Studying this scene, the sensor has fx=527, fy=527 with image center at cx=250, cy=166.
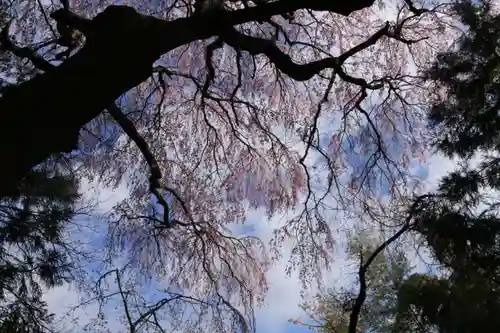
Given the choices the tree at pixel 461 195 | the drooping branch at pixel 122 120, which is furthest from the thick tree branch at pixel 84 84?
the tree at pixel 461 195

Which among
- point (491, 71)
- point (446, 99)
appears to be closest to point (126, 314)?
point (446, 99)

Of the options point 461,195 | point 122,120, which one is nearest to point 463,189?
point 461,195

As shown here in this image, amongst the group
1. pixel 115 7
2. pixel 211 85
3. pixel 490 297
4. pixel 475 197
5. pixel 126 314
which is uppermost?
pixel 211 85

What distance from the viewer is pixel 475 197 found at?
134 inches

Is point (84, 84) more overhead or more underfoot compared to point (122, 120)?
more underfoot

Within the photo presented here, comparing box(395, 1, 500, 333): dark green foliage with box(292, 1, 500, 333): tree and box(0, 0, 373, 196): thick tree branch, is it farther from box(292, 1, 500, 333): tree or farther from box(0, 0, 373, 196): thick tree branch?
box(0, 0, 373, 196): thick tree branch

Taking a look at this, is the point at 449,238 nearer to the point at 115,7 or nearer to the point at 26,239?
the point at 115,7

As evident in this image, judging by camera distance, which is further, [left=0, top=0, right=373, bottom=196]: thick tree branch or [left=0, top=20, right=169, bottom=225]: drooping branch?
[left=0, top=20, right=169, bottom=225]: drooping branch

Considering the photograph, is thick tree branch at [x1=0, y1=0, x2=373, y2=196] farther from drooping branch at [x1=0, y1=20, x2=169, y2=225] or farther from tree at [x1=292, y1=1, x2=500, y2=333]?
tree at [x1=292, y1=1, x2=500, y2=333]

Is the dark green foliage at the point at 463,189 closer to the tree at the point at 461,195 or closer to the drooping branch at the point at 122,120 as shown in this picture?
the tree at the point at 461,195

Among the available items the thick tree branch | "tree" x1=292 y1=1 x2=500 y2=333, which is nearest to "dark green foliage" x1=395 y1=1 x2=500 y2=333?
"tree" x1=292 y1=1 x2=500 y2=333

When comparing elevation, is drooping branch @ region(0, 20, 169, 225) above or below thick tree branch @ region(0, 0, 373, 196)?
above

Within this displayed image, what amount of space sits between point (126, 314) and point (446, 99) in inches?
113

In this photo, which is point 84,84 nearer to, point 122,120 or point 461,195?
point 122,120
